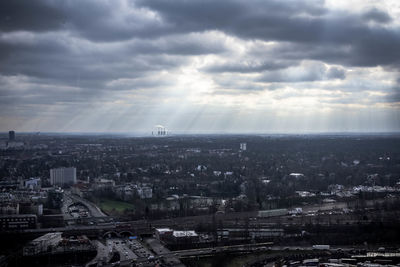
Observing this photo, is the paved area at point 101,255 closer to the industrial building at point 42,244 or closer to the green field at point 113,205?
the industrial building at point 42,244

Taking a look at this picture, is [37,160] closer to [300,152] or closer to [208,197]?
[208,197]

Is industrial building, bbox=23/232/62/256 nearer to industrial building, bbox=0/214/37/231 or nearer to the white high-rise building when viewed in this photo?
industrial building, bbox=0/214/37/231

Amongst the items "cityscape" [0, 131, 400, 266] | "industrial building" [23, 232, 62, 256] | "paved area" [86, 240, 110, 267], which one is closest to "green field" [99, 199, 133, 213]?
"cityscape" [0, 131, 400, 266]

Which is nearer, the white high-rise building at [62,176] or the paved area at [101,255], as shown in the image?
the paved area at [101,255]

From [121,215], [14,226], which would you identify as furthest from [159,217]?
[14,226]

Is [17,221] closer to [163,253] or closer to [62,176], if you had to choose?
[163,253]

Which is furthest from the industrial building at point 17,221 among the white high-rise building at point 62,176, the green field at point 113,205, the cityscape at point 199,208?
the white high-rise building at point 62,176

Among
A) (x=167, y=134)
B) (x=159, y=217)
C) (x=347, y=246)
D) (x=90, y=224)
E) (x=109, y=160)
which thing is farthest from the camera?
(x=167, y=134)
